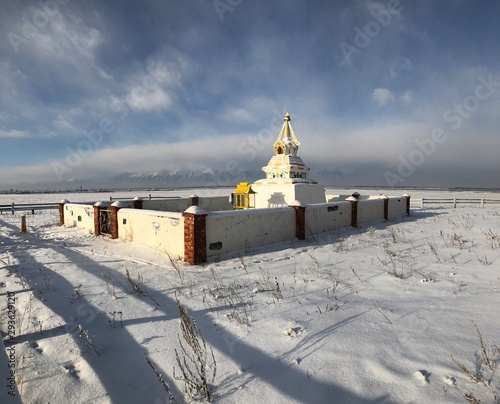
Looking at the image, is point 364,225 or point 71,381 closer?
point 71,381

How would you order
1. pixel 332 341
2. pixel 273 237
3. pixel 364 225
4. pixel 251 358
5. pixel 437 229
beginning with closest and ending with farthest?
pixel 251 358 < pixel 332 341 < pixel 273 237 < pixel 437 229 < pixel 364 225

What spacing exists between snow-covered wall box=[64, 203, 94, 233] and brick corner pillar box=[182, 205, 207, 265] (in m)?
7.82

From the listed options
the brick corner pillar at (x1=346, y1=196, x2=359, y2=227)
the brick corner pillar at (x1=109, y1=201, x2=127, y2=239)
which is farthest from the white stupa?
the brick corner pillar at (x1=109, y1=201, x2=127, y2=239)

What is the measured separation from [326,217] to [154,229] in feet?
25.5

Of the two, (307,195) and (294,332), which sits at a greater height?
(307,195)

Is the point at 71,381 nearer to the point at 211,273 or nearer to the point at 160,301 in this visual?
the point at 160,301

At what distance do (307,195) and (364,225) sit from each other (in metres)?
5.50

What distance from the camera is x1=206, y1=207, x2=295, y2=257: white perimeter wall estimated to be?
27.9 ft

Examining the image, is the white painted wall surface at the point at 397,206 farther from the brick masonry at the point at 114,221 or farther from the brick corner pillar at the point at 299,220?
the brick masonry at the point at 114,221

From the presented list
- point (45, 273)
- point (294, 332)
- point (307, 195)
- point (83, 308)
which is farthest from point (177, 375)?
point (307, 195)

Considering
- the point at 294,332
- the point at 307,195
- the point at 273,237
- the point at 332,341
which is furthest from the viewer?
the point at 307,195

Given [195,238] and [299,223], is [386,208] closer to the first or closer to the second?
[299,223]

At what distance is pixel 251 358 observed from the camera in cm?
334

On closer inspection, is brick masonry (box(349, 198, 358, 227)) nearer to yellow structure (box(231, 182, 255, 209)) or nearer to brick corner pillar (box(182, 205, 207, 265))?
yellow structure (box(231, 182, 255, 209))
